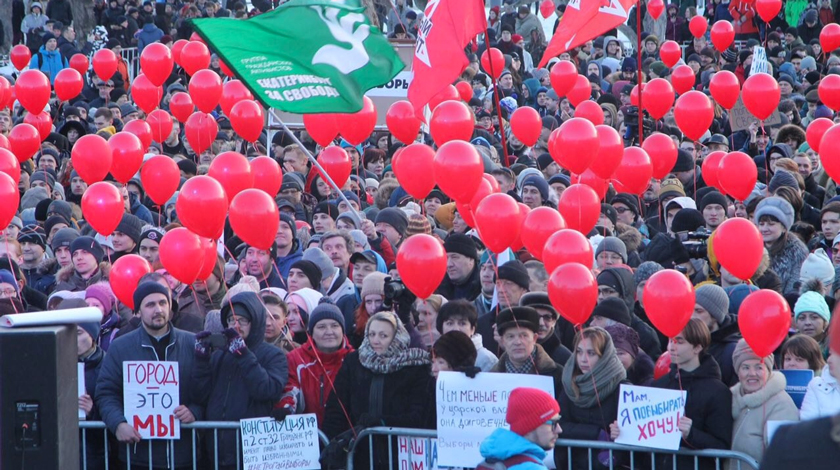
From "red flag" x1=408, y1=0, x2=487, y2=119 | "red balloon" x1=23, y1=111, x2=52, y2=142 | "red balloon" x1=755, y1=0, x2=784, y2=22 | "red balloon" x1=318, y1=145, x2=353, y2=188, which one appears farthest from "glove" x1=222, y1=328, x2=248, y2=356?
"red balloon" x1=755, y1=0, x2=784, y2=22

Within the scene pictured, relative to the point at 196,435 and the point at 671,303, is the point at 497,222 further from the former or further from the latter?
the point at 196,435

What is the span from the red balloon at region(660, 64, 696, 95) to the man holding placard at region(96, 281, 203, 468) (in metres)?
8.94

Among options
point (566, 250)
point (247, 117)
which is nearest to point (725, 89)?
point (247, 117)

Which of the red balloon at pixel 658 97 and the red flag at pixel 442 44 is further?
the red balloon at pixel 658 97

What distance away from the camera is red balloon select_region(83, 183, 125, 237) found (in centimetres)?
873

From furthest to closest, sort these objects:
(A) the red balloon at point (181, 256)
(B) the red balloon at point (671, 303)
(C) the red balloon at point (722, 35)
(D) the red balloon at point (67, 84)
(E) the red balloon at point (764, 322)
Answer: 1. (C) the red balloon at point (722, 35)
2. (D) the red balloon at point (67, 84)
3. (A) the red balloon at point (181, 256)
4. (B) the red balloon at point (671, 303)
5. (E) the red balloon at point (764, 322)

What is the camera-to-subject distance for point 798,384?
19.7 feet

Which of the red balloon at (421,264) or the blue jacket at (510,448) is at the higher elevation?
the red balloon at (421,264)

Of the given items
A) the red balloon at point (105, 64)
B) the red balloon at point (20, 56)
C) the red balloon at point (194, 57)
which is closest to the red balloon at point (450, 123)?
the red balloon at point (194, 57)

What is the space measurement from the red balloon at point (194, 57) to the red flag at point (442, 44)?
6.32m

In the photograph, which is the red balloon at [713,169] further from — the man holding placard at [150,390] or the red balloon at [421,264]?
the man holding placard at [150,390]

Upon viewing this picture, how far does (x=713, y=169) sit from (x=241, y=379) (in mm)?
5103

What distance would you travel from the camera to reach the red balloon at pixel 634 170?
9938 millimetres

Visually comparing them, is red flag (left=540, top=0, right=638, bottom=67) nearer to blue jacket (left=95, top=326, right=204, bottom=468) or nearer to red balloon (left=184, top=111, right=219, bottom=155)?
red balloon (left=184, top=111, right=219, bottom=155)
